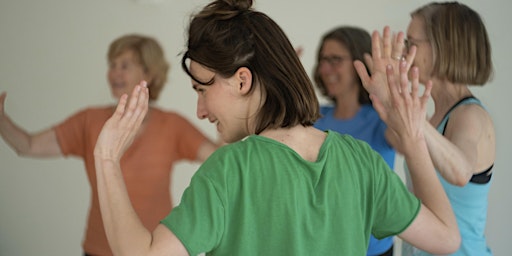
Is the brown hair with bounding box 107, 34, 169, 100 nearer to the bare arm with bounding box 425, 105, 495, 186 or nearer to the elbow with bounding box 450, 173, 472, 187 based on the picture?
the bare arm with bounding box 425, 105, 495, 186

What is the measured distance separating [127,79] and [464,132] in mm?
1627

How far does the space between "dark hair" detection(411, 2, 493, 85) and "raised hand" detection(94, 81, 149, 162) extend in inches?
48.1

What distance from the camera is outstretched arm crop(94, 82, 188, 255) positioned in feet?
3.43

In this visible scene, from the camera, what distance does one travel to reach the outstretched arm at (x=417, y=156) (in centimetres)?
130

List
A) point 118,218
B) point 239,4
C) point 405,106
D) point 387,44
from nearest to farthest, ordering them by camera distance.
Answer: point 118,218
point 239,4
point 405,106
point 387,44

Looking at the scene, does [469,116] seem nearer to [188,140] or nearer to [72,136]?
[188,140]

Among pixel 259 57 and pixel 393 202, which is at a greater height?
pixel 259 57

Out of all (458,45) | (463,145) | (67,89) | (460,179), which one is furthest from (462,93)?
(67,89)

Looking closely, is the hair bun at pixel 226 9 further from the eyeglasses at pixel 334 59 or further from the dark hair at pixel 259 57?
the eyeglasses at pixel 334 59

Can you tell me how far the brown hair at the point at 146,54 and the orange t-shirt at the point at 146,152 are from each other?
0.26 metres

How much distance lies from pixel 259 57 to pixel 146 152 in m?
1.52

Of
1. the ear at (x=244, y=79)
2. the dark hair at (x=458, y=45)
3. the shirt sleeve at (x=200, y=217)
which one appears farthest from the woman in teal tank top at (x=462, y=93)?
the shirt sleeve at (x=200, y=217)

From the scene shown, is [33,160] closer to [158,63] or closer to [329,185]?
[158,63]

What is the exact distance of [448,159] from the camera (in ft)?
5.40
